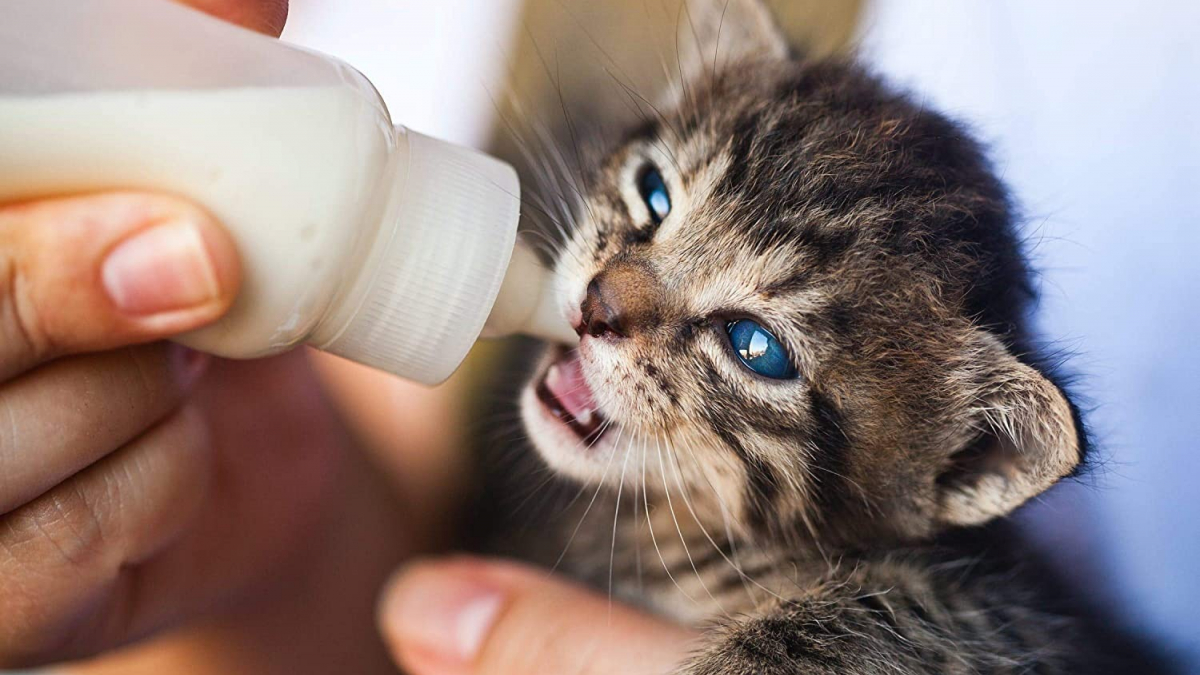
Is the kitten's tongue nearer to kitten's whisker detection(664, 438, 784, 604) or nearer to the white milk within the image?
kitten's whisker detection(664, 438, 784, 604)

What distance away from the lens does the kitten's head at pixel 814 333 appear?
0.54 meters

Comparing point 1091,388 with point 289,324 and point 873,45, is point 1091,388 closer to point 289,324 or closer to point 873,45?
point 873,45

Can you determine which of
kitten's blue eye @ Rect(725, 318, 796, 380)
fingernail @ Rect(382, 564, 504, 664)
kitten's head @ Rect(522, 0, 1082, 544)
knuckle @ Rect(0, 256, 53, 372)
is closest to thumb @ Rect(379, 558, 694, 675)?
fingernail @ Rect(382, 564, 504, 664)

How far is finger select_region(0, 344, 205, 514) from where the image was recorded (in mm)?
535

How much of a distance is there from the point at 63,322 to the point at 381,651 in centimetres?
73

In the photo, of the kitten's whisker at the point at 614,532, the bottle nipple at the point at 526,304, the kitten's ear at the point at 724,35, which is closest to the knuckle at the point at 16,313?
the bottle nipple at the point at 526,304

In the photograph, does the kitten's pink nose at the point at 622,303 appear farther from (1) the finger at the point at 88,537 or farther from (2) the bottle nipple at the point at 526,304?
(1) the finger at the point at 88,537

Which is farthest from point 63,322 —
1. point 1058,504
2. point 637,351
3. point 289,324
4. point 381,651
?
point 381,651

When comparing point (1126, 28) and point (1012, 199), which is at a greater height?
point (1126, 28)

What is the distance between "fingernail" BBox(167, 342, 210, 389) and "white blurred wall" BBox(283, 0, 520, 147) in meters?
0.25

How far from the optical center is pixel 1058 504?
21.2 inches

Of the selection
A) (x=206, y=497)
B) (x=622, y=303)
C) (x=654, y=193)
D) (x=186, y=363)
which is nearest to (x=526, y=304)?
(x=622, y=303)

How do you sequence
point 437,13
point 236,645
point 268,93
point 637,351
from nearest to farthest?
point 268,93
point 637,351
point 437,13
point 236,645

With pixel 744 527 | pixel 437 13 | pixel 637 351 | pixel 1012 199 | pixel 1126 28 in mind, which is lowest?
pixel 744 527
